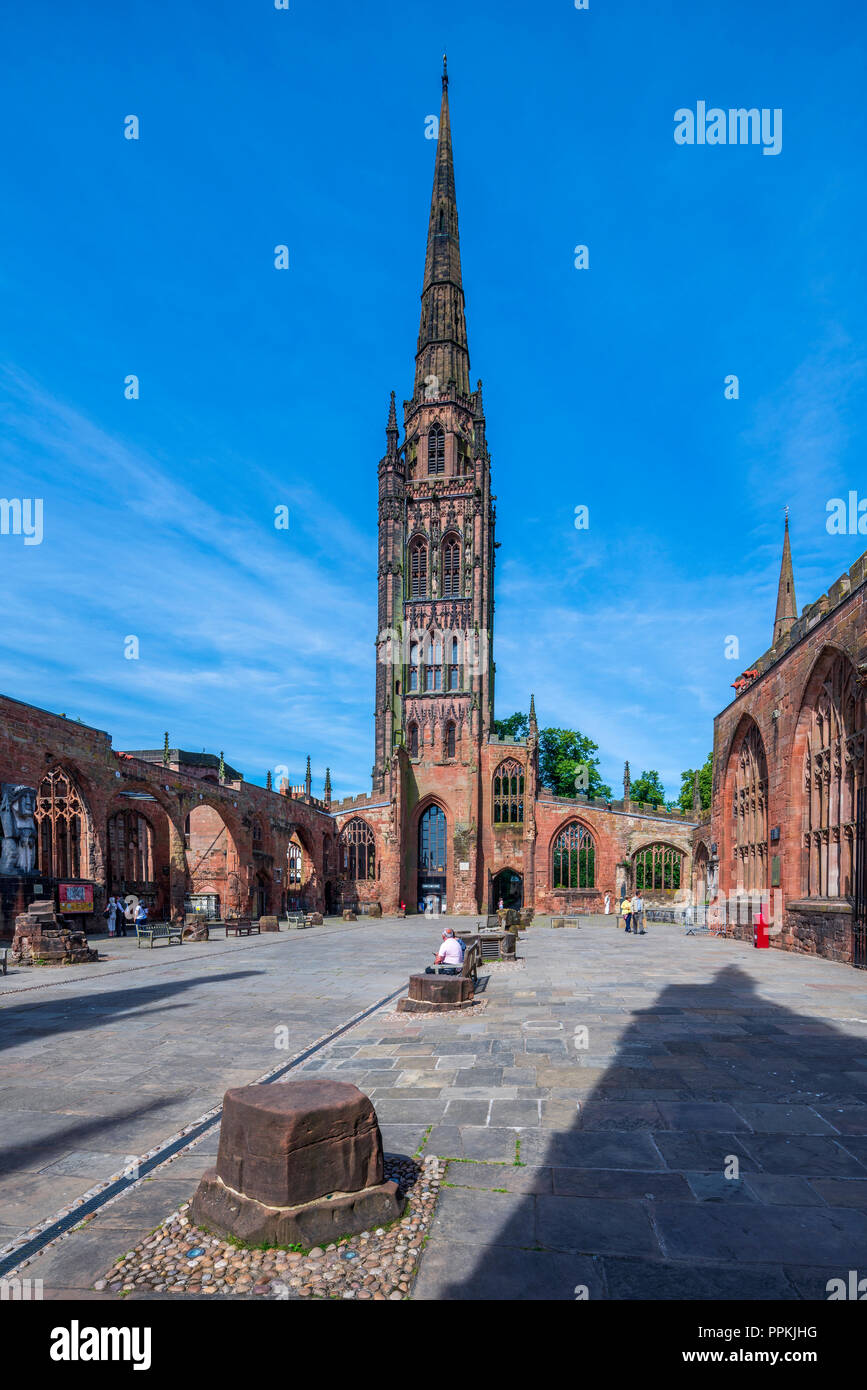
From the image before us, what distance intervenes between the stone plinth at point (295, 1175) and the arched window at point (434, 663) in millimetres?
47755

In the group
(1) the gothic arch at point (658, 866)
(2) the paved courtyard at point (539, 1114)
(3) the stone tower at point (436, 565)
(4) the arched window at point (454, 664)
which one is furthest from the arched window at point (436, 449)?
(2) the paved courtyard at point (539, 1114)

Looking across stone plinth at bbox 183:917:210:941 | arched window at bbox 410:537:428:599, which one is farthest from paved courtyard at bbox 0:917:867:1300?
arched window at bbox 410:537:428:599

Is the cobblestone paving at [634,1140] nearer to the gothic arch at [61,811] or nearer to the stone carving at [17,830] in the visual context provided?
the stone carving at [17,830]

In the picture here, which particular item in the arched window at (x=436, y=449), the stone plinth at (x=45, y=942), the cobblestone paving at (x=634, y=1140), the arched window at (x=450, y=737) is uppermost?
the arched window at (x=436, y=449)

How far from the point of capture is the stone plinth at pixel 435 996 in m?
9.87

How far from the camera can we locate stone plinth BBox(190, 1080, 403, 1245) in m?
3.67

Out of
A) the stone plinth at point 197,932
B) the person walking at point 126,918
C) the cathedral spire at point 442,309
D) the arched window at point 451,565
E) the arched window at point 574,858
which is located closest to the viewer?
the stone plinth at point 197,932

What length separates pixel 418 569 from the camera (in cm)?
5453

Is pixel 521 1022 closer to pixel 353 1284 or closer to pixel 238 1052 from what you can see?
pixel 238 1052

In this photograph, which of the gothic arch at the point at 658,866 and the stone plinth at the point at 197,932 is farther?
the gothic arch at the point at 658,866

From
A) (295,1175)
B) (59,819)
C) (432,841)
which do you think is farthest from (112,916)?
(432,841)

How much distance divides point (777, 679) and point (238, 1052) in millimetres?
17485

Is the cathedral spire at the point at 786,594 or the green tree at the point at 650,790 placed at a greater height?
the cathedral spire at the point at 786,594
